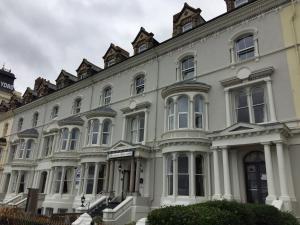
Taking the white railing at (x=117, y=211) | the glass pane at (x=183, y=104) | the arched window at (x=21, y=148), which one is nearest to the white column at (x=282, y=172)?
the glass pane at (x=183, y=104)

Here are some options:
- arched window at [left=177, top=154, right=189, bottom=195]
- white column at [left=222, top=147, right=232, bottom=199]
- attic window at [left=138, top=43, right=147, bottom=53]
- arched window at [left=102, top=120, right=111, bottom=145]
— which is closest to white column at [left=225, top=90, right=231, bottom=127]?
white column at [left=222, top=147, right=232, bottom=199]

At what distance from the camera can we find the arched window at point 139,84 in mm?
22766

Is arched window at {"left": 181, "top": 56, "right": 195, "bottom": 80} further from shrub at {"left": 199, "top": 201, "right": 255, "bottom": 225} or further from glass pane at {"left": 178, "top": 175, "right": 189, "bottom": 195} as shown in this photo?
shrub at {"left": 199, "top": 201, "right": 255, "bottom": 225}

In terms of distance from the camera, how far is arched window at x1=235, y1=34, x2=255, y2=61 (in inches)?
679

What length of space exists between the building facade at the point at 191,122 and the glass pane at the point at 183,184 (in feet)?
0.19

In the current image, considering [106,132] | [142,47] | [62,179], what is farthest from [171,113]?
[62,179]

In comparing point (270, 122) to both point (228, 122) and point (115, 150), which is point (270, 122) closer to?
point (228, 122)

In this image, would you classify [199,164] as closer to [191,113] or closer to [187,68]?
[191,113]

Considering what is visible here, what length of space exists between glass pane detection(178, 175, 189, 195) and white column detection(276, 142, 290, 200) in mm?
5321

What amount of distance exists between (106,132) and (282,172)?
1423 centimetres

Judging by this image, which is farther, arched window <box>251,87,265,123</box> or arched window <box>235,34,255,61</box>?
arched window <box>235,34,255,61</box>

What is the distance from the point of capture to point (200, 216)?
25.9 ft

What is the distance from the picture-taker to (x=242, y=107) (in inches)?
644

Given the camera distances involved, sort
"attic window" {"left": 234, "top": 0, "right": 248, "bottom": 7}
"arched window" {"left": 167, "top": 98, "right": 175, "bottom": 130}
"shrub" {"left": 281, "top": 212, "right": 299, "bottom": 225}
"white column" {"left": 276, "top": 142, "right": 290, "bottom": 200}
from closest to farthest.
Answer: "shrub" {"left": 281, "top": 212, "right": 299, "bottom": 225} → "white column" {"left": 276, "top": 142, "right": 290, "bottom": 200} → "arched window" {"left": 167, "top": 98, "right": 175, "bottom": 130} → "attic window" {"left": 234, "top": 0, "right": 248, "bottom": 7}
